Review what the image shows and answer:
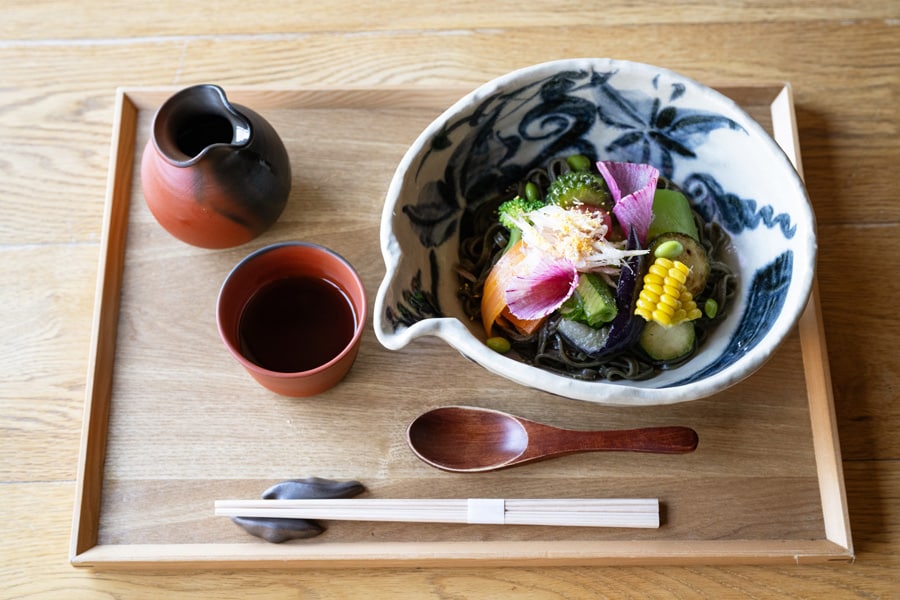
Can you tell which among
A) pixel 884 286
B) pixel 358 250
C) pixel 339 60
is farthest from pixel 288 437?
pixel 884 286

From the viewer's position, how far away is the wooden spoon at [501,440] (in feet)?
4.02

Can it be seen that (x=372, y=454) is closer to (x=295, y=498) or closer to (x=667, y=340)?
(x=295, y=498)

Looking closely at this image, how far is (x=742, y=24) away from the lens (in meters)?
1.56

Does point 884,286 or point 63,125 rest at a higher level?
point 63,125

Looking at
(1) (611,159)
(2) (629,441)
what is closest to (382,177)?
(1) (611,159)

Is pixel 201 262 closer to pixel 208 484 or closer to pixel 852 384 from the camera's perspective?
pixel 208 484

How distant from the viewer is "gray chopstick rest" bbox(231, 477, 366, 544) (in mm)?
1200

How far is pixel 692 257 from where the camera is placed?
3.83ft

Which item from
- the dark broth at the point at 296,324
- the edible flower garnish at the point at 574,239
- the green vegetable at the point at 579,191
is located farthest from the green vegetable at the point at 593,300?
the dark broth at the point at 296,324

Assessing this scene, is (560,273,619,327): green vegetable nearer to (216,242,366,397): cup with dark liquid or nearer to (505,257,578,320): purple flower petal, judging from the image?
(505,257,578,320): purple flower petal

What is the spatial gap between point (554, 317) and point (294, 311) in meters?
0.43

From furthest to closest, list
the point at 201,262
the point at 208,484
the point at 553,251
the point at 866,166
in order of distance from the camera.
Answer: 1. the point at 866,166
2. the point at 201,262
3. the point at 208,484
4. the point at 553,251

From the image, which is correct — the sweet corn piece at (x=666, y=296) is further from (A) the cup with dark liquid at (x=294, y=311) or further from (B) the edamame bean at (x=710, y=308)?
(A) the cup with dark liquid at (x=294, y=311)

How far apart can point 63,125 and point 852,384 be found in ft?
5.05
